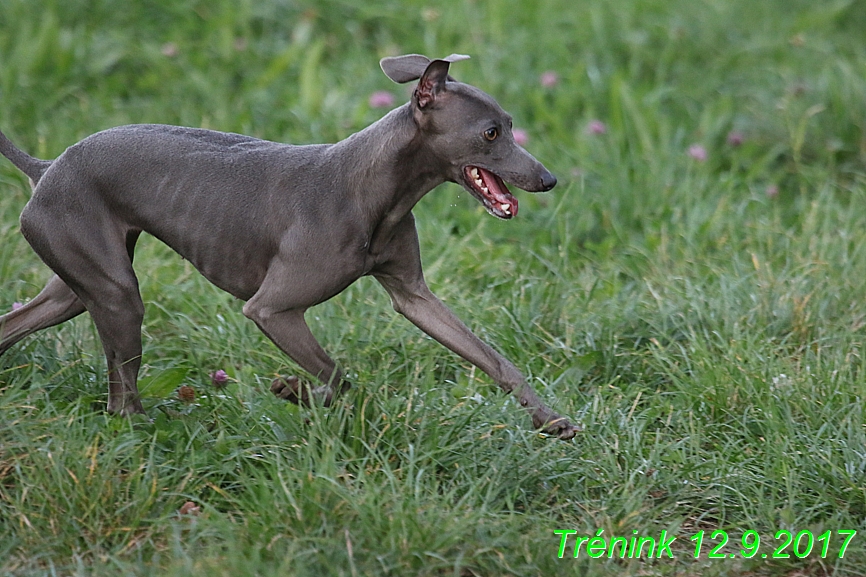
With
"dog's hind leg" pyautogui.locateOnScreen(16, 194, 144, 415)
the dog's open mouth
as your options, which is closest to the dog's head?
the dog's open mouth

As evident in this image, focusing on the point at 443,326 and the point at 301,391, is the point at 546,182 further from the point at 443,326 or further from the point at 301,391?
the point at 301,391

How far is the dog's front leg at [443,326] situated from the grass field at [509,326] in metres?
0.08

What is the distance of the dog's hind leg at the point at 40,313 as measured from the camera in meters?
3.88

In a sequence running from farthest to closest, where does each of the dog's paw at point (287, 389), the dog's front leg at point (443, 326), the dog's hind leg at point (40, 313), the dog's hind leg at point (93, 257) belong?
1. the dog's hind leg at point (40, 313)
2. the dog's paw at point (287, 389)
3. the dog's front leg at point (443, 326)
4. the dog's hind leg at point (93, 257)

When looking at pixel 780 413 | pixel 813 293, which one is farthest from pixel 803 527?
pixel 813 293

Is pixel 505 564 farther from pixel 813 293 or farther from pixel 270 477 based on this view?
pixel 813 293

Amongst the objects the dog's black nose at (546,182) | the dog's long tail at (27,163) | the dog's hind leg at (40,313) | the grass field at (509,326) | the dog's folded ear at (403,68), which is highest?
the dog's folded ear at (403,68)

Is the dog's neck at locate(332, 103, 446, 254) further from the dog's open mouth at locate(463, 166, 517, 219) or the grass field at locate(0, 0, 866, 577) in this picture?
the grass field at locate(0, 0, 866, 577)

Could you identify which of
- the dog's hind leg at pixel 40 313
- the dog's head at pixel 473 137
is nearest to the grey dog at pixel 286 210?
the dog's head at pixel 473 137

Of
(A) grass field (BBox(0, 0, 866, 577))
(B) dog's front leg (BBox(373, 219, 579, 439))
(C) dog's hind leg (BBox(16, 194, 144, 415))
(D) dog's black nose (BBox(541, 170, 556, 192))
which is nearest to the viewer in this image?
(A) grass field (BBox(0, 0, 866, 577))

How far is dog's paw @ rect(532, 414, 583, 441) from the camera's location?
3.61 meters

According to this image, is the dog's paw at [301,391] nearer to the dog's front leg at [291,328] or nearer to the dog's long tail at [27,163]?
the dog's front leg at [291,328]

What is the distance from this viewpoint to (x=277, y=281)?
351cm

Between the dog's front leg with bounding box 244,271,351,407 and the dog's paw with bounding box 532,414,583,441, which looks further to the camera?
the dog's paw with bounding box 532,414,583,441
